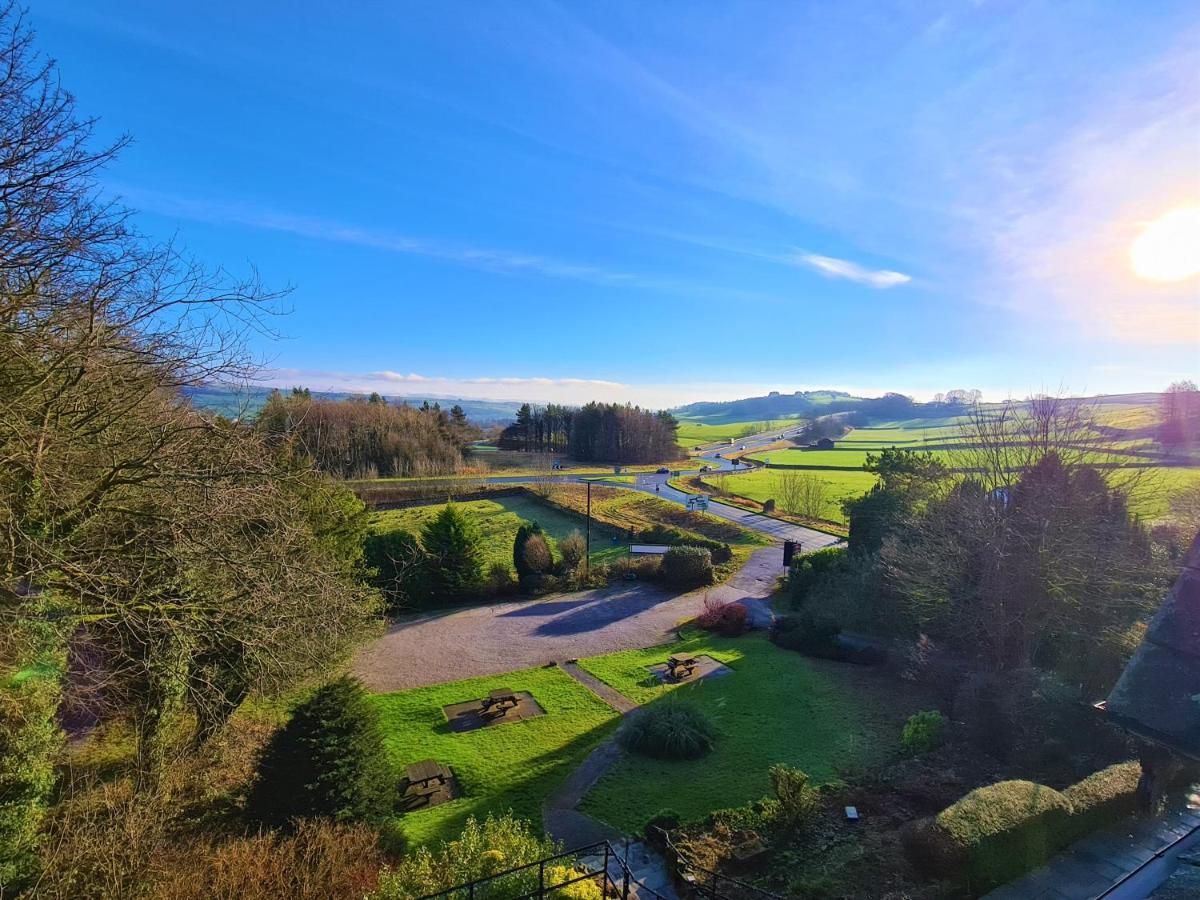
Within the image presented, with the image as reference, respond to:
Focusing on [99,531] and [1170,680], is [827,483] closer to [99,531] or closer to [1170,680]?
[1170,680]

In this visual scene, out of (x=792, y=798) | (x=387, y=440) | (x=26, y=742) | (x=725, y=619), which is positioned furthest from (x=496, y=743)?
(x=387, y=440)

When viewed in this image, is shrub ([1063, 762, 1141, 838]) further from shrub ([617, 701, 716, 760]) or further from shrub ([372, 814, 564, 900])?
shrub ([372, 814, 564, 900])

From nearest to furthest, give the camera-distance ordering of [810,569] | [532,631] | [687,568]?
[532,631]
[810,569]
[687,568]

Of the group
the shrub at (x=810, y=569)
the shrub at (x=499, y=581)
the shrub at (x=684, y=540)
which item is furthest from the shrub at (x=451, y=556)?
the shrub at (x=810, y=569)

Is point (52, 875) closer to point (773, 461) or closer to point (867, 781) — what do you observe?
point (867, 781)

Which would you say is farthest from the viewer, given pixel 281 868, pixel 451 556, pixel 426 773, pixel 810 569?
pixel 451 556

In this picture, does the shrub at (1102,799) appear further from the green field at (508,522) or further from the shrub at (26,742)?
the green field at (508,522)
